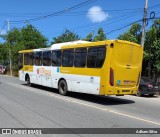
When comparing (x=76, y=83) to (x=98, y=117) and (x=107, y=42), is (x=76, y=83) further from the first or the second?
(x=98, y=117)

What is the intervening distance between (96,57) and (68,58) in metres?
2.95

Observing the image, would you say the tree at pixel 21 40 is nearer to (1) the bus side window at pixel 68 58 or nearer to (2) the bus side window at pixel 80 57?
(1) the bus side window at pixel 68 58

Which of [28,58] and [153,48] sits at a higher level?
[153,48]

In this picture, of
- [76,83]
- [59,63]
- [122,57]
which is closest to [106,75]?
[122,57]

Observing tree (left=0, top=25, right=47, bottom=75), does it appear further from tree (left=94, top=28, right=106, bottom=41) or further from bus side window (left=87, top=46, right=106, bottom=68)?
bus side window (left=87, top=46, right=106, bottom=68)

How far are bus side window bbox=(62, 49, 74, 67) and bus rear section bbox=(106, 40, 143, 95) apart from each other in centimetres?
343

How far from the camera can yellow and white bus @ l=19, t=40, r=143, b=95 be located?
14531mm

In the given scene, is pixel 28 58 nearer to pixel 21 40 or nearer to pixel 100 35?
pixel 100 35

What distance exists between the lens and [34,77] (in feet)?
74.5

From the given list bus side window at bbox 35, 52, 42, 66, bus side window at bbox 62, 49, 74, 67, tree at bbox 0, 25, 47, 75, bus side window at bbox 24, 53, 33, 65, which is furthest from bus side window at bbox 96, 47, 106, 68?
tree at bbox 0, 25, 47, 75

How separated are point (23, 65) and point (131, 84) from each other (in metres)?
11.5

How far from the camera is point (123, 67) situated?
15.0 m

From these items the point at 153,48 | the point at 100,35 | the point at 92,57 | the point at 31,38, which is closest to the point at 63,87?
the point at 92,57

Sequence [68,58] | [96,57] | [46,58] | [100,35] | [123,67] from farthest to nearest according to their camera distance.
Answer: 1. [100,35]
2. [46,58]
3. [68,58]
4. [96,57]
5. [123,67]
